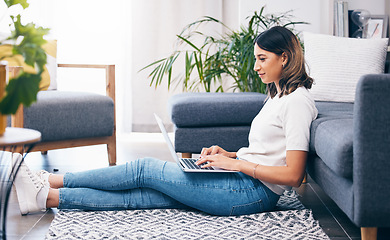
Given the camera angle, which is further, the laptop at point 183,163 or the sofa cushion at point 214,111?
the sofa cushion at point 214,111

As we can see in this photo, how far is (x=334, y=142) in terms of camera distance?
165 centimetres

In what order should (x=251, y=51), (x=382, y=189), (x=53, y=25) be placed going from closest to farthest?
(x=382, y=189) < (x=251, y=51) < (x=53, y=25)

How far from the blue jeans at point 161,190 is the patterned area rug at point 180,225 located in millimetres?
36

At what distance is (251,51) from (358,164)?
1.82 metres

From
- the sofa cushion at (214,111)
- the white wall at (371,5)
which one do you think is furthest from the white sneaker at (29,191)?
the white wall at (371,5)

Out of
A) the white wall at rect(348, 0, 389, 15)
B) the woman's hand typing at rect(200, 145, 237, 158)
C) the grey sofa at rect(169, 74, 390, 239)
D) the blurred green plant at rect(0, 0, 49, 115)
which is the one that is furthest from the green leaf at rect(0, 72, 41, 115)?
the white wall at rect(348, 0, 389, 15)

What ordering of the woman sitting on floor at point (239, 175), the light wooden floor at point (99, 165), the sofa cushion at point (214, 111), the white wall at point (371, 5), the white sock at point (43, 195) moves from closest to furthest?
the woman sitting on floor at point (239, 175)
the light wooden floor at point (99, 165)
the white sock at point (43, 195)
the sofa cushion at point (214, 111)
the white wall at point (371, 5)

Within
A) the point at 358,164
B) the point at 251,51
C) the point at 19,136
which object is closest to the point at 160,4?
the point at 251,51

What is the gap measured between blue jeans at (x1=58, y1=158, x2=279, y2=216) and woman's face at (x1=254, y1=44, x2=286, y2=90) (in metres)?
0.38

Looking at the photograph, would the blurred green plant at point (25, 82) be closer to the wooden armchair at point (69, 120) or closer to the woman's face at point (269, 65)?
the woman's face at point (269, 65)

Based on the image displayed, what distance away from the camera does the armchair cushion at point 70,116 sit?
2.77m

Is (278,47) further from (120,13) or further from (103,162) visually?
(120,13)

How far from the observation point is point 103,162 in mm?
3289

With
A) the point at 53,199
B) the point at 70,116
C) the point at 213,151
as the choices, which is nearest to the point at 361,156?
the point at 213,151
